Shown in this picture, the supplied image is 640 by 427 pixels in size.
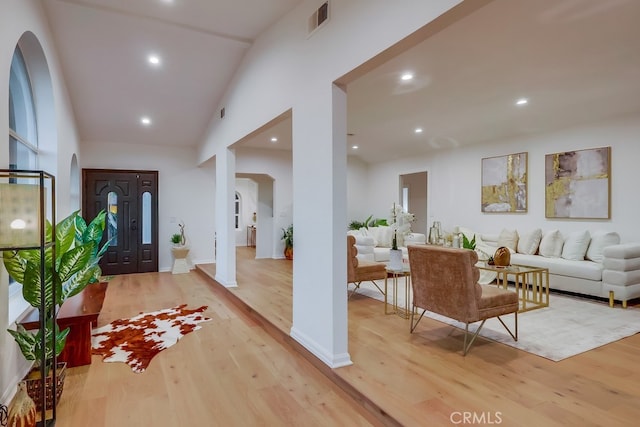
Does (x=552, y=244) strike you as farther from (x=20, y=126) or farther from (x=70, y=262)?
(x=20, y=126)

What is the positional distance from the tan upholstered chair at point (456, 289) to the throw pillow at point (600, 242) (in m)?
2.70

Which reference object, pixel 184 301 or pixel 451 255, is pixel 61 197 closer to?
pixel 184 301

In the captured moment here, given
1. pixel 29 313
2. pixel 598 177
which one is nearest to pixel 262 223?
pixel 29 313

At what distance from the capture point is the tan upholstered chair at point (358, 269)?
452 centimetres

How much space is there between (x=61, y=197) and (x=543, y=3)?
18.5ft

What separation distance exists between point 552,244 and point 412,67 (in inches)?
143

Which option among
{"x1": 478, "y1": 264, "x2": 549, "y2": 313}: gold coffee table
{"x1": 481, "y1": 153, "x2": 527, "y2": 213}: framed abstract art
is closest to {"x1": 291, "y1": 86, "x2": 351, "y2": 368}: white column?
{"x1": 478, "y1": 264, "x2": 549, "y2": 313}: gold coffee table

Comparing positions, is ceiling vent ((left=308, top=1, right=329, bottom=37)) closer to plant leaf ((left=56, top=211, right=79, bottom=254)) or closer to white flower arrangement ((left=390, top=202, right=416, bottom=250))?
white flower arrangement ((left=390, top=202, right=416, bottom=250))

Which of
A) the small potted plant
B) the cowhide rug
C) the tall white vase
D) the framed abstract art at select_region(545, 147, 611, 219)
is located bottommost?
the cowhide rug

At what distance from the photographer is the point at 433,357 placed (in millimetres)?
2982

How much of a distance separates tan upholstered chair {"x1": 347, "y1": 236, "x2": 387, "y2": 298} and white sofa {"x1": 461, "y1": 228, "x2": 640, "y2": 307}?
2454mm

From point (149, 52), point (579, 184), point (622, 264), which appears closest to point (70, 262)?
point (149, 52)

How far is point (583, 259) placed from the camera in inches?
205

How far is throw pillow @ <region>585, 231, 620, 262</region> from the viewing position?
4996mm
